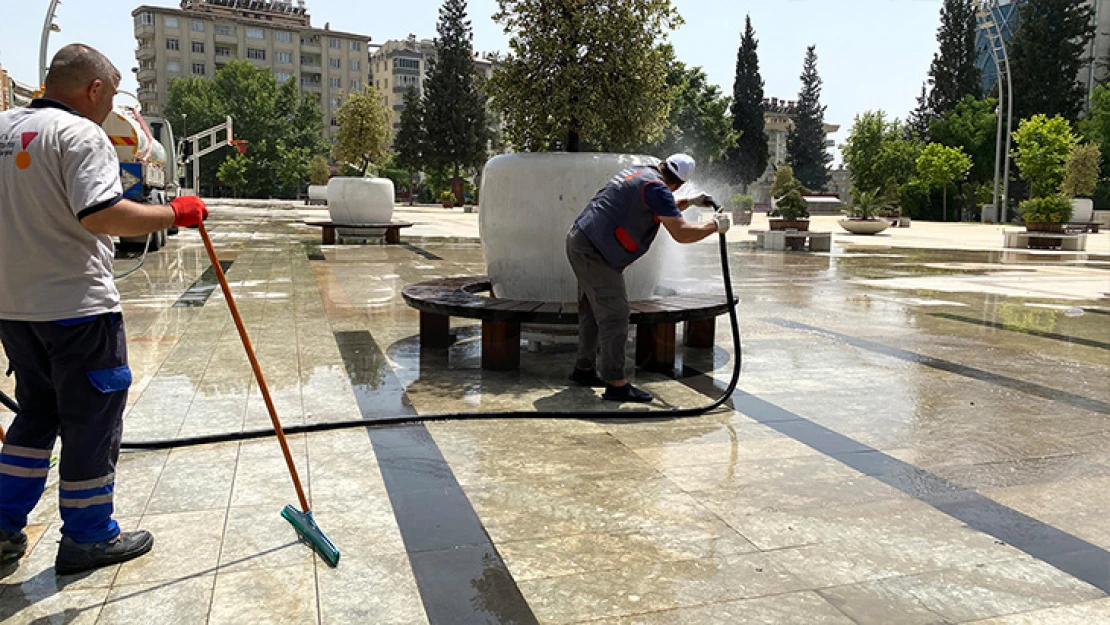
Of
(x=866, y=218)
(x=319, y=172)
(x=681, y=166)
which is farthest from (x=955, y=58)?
(x=681, y=166)

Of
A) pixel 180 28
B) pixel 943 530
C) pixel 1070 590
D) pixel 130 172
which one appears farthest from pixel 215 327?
pixel 180 28

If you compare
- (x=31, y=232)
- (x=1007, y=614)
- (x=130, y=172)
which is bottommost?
(x=1007, y=614)

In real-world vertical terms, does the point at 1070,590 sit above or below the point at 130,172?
below

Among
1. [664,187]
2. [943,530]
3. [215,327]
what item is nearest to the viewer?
[943,530]

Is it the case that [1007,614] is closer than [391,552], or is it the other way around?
[1007,614]

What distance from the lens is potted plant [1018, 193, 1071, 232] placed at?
2236cm

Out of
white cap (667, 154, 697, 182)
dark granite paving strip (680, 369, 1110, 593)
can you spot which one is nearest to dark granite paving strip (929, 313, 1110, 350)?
dark granite paving strip (680, 369, 1110, 593)

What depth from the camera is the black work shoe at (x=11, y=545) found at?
2.71 meters

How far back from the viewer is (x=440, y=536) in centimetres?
299

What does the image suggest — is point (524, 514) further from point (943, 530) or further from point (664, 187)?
point (664, 187)

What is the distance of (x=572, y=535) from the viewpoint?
3016 millimetres

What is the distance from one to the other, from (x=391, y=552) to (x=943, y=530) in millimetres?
2031

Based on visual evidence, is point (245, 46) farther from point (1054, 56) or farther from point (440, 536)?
point (440, 536)

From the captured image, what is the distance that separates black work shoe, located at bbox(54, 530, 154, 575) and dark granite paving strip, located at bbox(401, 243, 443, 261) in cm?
1211
